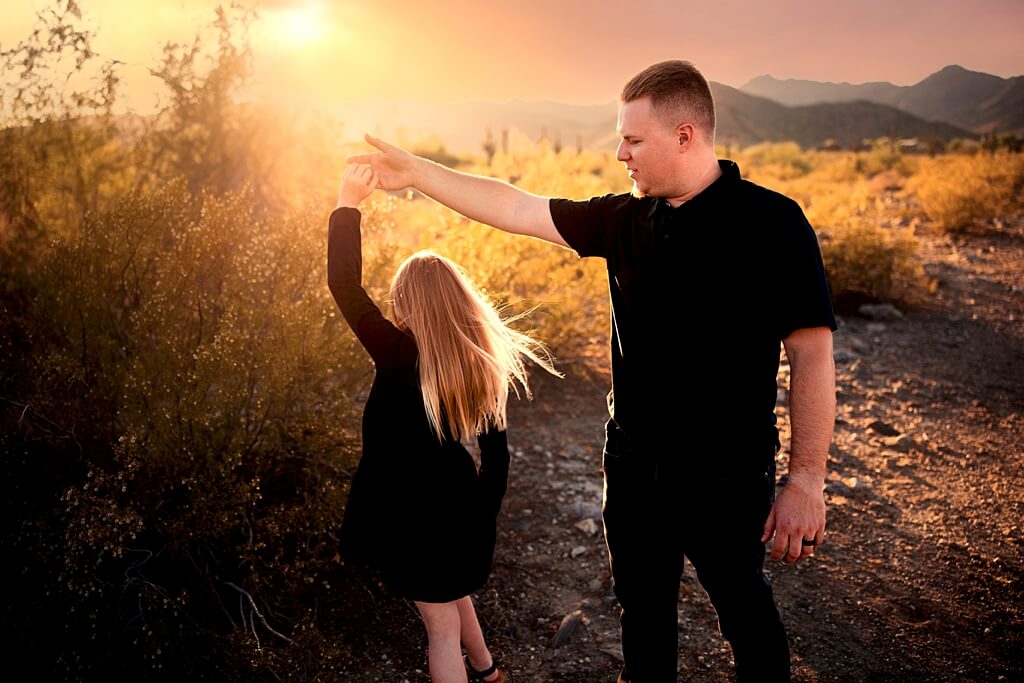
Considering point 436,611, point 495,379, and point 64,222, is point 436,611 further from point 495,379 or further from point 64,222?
point 64,222

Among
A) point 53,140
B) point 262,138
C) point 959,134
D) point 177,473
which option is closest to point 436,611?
point 177,473

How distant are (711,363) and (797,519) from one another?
1.52ft

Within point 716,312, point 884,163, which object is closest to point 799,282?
point 716,312

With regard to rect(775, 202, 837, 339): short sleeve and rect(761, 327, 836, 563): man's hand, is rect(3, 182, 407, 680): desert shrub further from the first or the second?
rect(775, 202, 837, 339): short sleeve

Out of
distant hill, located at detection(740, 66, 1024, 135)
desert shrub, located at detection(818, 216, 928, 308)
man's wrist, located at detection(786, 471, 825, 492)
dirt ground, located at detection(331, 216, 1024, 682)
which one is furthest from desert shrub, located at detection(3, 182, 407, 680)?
distant hill, located at detection(740, 66, 1024, 135)

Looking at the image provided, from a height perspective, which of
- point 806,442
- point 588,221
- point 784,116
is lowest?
point 806,442

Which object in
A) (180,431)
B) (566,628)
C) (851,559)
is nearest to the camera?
(180,431)

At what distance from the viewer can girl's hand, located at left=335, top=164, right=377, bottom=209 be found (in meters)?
2.24

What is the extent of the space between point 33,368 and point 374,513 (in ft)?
5.52

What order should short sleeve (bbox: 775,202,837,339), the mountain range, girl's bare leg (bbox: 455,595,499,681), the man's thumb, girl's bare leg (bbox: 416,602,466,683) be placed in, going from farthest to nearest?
1. the mountain range
2. girl's bare leg (bbox: 455,595,499,681)
3. girl's bare leg (bbox: 416,602,466,683)
4. the man's thumb
5. short sleeve (bbox: 775,202,837,339)

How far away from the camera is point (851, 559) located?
3521 millimetres

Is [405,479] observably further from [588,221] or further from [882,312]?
[882,312]

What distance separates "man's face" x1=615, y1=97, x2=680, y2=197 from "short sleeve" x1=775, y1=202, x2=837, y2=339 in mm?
Answer: 342

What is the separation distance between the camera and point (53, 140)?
454cm
